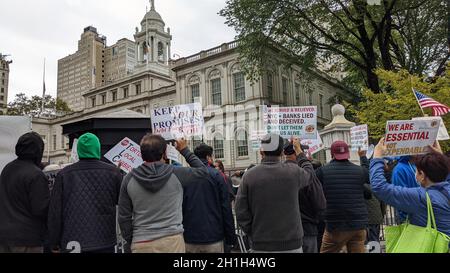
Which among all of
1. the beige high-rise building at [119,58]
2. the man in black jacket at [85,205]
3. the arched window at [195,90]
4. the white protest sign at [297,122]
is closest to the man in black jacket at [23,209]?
the man in black jacket at [85,205]

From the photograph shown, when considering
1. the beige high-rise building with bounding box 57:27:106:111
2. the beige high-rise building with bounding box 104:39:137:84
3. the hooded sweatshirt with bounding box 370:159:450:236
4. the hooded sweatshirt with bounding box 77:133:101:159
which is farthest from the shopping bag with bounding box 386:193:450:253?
the beige high-rise building with bounding box 104:39:137:84

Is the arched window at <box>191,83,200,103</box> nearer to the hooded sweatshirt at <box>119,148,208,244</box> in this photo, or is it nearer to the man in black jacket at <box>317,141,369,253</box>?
the man in black jacket at <box>317,141,369,253</box>

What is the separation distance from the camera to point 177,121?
6211mm

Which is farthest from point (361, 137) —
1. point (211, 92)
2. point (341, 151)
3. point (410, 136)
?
point (211, 92)

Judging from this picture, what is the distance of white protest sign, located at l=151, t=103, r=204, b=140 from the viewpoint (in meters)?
6.20

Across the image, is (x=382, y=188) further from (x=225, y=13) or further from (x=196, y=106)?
(x=225, y=13)

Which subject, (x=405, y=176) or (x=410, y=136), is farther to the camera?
(x=410, y=136)

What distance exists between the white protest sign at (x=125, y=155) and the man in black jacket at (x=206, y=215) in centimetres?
227

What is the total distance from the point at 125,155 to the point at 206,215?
2.51 m

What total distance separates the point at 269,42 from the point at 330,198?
67.8 feet

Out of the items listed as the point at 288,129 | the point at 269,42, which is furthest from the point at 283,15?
the point at 288,129

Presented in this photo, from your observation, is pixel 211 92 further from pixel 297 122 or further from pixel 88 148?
pixel 88 148

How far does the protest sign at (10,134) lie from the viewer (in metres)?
4.56

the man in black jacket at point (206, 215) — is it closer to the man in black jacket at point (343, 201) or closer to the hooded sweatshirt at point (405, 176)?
the man in black jacket at point (343, 201)
